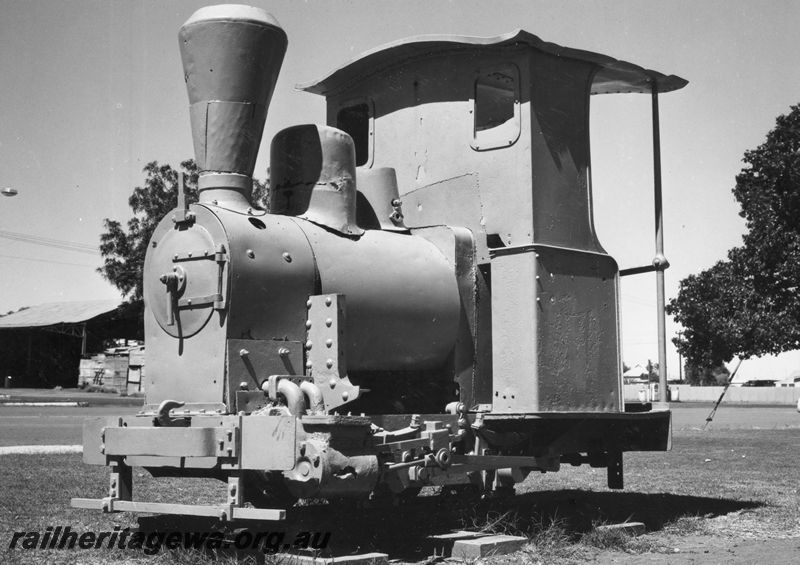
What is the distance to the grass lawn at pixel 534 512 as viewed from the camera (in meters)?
7.24

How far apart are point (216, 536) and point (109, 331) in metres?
52.5

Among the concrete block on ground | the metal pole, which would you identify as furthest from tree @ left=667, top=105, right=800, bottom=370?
the concrete block on ground

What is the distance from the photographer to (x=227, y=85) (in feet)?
22.5

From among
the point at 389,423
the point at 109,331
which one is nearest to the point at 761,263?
the point at 389,423

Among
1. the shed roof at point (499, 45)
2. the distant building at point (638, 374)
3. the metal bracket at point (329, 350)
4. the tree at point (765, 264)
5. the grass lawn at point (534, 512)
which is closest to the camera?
the metal bracket at point (329, 350)

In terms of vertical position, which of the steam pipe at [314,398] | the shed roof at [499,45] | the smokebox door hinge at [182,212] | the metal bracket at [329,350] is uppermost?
the shed roof at [499,45]

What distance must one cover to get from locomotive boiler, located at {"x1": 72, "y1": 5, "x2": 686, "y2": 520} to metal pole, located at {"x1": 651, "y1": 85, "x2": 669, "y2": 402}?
0.06 m

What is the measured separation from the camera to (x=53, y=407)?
34.2 m

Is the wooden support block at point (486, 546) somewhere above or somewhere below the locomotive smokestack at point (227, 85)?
below

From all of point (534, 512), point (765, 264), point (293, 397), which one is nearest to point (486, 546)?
point (293, 397)

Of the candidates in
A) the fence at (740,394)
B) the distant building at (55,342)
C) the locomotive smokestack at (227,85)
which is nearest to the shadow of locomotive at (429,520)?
the locomotive smokestack at (227,85)

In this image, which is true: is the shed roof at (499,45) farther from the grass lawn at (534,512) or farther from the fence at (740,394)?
the fence at (740,394)

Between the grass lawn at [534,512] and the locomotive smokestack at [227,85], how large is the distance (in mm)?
2529

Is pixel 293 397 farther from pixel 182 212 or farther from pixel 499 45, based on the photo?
pixel 499 45
